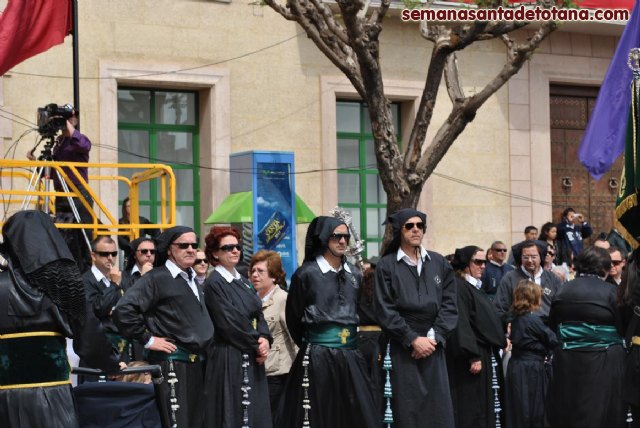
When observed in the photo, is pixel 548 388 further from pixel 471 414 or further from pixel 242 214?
pixel 242 214

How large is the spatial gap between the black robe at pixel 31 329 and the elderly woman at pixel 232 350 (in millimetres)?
2528

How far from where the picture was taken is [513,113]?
2305 centimetres

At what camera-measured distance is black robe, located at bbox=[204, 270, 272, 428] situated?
10.6 meters

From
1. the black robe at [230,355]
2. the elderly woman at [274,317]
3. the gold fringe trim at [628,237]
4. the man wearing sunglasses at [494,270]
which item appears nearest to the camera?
the gold fringe trim at [628,237]

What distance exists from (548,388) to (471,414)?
30.9 inches

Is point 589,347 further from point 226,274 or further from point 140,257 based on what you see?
point 140,257

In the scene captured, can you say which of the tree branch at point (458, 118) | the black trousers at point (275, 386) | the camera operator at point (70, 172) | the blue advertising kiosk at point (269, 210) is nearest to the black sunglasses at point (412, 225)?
the black trousers at point (275, 386)

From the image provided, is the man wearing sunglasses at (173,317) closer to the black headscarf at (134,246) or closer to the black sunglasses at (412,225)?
the black sunglasses at (412,225)

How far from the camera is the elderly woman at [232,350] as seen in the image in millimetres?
10586

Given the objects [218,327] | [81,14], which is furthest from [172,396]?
[81,14]

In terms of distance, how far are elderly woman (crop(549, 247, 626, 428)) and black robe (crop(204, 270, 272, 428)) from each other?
289 cm

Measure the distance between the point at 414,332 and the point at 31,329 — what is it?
3916 millimetres

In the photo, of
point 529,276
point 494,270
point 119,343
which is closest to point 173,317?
point 119,343

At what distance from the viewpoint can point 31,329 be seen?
810 cm
